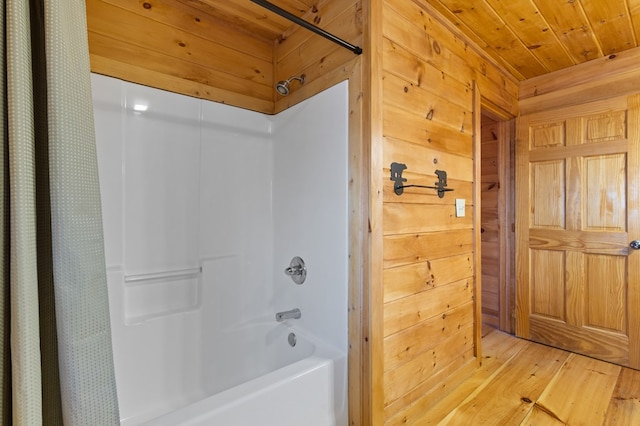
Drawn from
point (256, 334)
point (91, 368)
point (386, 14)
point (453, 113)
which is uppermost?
point (386, 14)

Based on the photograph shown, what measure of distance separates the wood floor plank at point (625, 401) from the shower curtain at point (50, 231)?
7.89 ft

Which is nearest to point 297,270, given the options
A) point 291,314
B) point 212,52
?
point 291,314

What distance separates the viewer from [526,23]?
1.91 meters

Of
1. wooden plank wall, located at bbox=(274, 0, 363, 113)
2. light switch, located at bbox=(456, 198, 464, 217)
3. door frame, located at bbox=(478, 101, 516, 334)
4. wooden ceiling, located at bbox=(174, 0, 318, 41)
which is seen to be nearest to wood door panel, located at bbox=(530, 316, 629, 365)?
door frame, located at bbox=(478, 101, 516, 334)

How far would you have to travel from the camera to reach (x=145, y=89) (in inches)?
65.0

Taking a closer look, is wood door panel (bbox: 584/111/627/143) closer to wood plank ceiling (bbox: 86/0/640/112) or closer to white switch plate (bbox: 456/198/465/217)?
wood plank ceiling (bbox: 86/0/640/112)

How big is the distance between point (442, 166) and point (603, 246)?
1.58 metres

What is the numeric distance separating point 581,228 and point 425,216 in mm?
1624

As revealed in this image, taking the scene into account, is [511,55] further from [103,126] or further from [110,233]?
[110,233]

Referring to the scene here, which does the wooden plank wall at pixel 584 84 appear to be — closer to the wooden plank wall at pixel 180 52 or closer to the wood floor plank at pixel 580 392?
the wood floor plank at pixel 580 392

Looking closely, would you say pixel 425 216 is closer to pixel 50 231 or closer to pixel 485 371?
pixel 485 371

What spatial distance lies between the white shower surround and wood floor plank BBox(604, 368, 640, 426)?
1.54 m

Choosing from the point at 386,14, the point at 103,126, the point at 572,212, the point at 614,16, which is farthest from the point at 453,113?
the point at 103,126

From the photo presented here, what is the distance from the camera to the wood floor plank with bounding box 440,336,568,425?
1.65 meters
